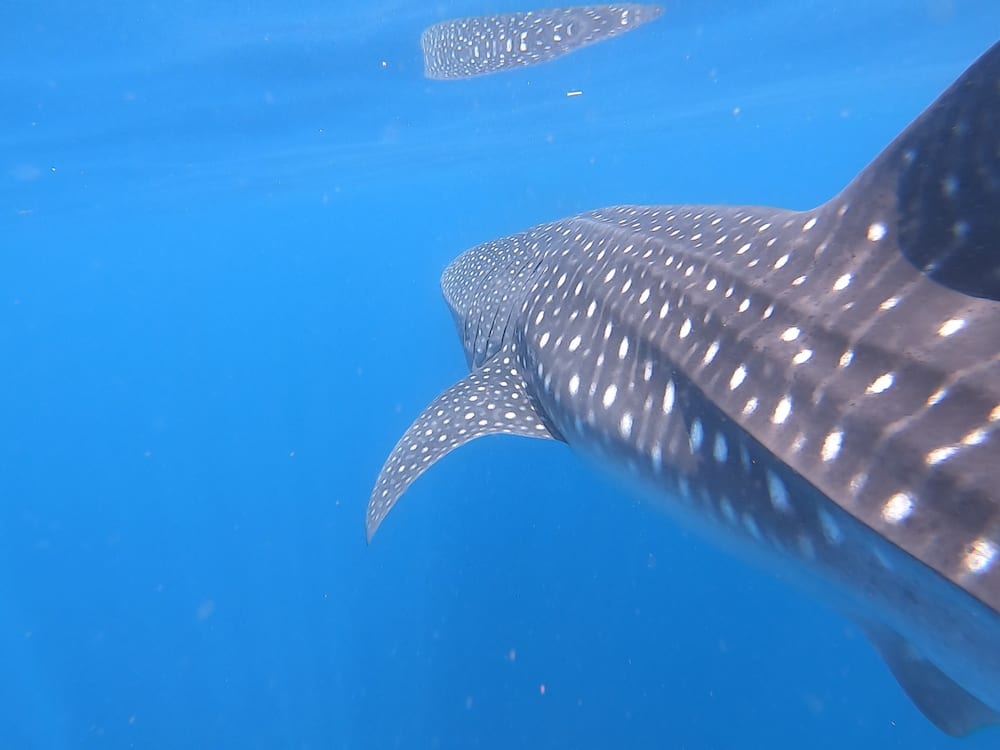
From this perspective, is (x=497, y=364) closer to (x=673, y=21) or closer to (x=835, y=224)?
(x=835, y=224)

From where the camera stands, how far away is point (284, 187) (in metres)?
26.2

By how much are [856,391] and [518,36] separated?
10.6m

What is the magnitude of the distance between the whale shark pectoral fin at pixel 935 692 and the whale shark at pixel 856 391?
1 cm

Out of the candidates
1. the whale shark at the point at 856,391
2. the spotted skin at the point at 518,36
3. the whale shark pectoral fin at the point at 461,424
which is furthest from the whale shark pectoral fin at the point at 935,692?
the spotted skin at the point at 518,36

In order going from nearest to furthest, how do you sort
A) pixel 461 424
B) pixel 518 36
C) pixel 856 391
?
pixel 856 391
pixel 461 424
pixel 518 36

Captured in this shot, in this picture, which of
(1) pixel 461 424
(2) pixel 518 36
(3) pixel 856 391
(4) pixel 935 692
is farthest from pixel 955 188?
(2) pixel 518 36

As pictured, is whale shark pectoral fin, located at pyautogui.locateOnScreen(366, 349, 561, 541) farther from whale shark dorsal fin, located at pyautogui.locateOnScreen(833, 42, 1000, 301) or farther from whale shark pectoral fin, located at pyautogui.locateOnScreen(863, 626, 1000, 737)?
whale shark dorsal fin, located at pyautogui.locateOnScreen(833, 42, 1000, 301)

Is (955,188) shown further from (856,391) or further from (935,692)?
(935,692)

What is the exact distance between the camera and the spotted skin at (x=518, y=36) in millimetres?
10359

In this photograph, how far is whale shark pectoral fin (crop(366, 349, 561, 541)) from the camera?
463cm

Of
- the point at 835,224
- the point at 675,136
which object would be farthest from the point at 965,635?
the point at 675,136

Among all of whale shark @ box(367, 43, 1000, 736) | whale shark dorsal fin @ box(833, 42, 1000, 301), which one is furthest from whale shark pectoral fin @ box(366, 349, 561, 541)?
whale shark dorsal fin @ box(833, 42, 1000, 301)

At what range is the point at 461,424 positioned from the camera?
4832mm

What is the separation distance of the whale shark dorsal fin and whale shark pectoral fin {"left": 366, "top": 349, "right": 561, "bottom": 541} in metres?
2.69
